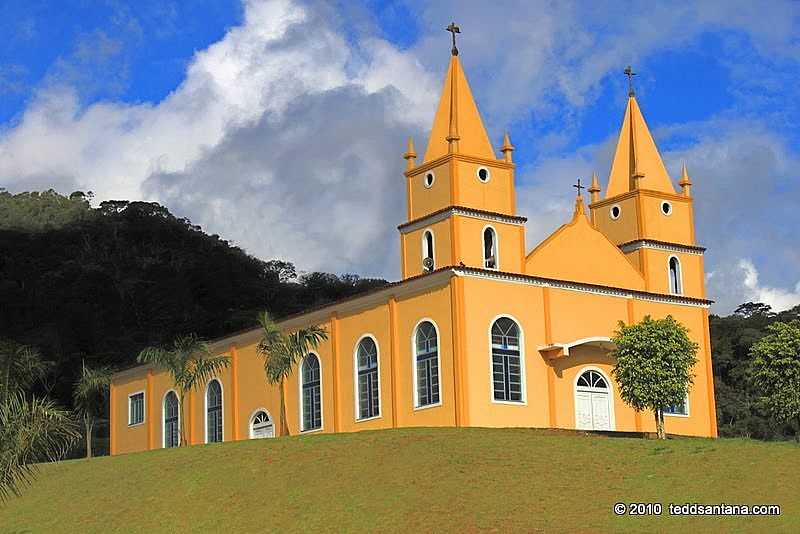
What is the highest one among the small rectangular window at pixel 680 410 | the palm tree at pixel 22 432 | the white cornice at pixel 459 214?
the white cornice at pixel 459 214

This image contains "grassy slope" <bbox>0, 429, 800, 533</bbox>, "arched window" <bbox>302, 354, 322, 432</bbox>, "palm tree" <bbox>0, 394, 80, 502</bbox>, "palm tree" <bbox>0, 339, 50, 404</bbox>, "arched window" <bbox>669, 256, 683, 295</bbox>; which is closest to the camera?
"palm tree" <bbox>0, 394, 80, 502</bbox>

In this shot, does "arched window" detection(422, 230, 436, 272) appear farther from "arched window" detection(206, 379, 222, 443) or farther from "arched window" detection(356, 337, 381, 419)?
"arched window" detection(206, 379, 222, 443)

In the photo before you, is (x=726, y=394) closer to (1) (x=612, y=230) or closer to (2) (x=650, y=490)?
(1) (x=612, y=230)

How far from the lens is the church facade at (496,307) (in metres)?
39.7

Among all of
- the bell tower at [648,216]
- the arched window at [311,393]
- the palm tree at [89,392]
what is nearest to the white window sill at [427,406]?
the arched window at [311,393]

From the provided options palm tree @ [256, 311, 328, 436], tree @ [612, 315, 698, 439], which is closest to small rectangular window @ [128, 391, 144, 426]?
palm tree @ [256, 311, 328, 436]

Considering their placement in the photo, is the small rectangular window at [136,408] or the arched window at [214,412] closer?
the arched window at [214,412]

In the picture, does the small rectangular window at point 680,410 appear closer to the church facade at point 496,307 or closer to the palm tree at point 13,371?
the church facade at point 496,307

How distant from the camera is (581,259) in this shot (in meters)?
43.4

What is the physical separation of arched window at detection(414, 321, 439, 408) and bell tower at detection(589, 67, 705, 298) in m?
9.05

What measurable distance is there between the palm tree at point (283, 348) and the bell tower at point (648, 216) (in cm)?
1117

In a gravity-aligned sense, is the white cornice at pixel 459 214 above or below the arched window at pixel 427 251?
above

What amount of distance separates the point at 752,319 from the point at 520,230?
127ft

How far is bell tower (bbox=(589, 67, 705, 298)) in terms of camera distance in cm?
4581
